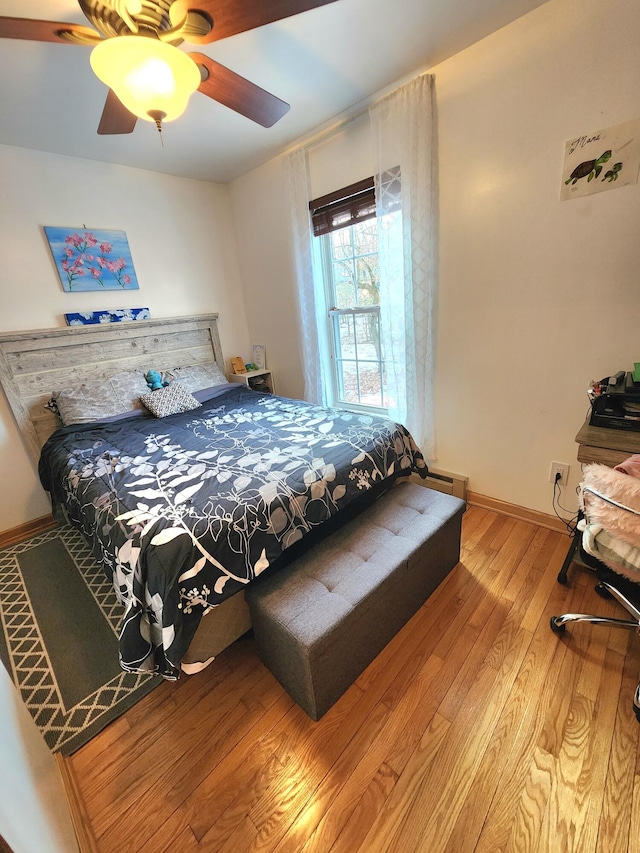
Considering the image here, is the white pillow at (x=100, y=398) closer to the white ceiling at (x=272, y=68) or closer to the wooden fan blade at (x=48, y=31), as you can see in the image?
the white ceiling at (x=272, y=68)

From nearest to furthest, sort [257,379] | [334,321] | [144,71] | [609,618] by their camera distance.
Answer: [144,71]
[609,618]
[334,321]
[257,379]

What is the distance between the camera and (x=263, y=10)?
1098mm

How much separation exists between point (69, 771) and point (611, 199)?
3023 mm

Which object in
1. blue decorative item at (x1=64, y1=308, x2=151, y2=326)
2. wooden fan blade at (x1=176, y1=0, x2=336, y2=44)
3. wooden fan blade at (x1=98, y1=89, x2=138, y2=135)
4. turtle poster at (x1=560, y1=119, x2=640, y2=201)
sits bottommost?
blue decorative item at (x1=64, y1=308, x2=151, y2=326)

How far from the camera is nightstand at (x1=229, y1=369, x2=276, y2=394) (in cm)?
336

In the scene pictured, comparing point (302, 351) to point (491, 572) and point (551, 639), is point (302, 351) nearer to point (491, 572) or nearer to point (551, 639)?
point (491, 572)

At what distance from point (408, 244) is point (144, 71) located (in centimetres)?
153

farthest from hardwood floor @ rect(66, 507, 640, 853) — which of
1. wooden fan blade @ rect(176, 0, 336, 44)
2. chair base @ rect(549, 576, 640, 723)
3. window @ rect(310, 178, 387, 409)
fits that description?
wooden fan blade @ rect(176, 0, 336, 44)

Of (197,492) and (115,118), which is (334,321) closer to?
(115,118)

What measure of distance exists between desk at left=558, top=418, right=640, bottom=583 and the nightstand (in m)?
2.55

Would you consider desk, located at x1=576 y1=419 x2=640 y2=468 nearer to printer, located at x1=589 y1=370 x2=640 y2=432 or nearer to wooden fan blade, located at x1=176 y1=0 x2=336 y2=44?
printer, located at x1=589 y1=370 x2=640 y2=432

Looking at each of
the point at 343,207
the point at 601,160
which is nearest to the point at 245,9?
the point at 343,207

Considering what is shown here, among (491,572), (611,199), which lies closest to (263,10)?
(611,199)

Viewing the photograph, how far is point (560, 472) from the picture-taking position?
1.95 metres
